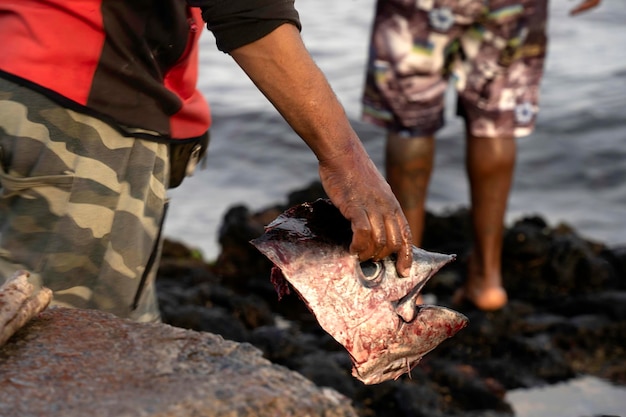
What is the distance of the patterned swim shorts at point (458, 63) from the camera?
13.7 feet

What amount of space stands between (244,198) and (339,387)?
3.38m

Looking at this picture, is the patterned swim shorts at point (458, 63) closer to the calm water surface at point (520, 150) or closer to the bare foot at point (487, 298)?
the bare foot at point (487, 298)

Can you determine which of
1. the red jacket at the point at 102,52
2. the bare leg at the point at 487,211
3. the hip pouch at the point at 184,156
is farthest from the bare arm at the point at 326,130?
the bare leg at the point at 487,211

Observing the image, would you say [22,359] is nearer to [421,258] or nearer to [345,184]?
[345,184]

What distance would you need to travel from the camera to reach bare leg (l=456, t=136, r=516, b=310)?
4.36 metres

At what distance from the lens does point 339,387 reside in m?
3.58

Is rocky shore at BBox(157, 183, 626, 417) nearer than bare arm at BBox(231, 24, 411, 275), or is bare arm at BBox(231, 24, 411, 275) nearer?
bare arm at BBox(231, 24, 411, 275)

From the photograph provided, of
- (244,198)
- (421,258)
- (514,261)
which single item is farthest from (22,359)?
(244,198)

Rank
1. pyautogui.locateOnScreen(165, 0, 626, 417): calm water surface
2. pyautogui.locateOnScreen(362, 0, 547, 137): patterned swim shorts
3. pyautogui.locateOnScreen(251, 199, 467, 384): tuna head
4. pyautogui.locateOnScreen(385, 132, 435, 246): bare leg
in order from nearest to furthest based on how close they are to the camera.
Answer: pyautogui.locateOnScreen(251, 199, 467, 384): tuna head
pyautogui.locateOnScreen(362, 0, 547, 137): patterned swim shorts
pyautogui.locateOnScreen(385, 132, 435, 246): bare leg
pyautogui.locateOnScreen(165, 0, 626, 417): calm water surface

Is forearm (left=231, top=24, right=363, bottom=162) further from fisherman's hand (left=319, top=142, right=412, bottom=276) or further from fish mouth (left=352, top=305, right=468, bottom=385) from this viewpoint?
fish mouth (left=352, top=305, right=468, bottom=385)

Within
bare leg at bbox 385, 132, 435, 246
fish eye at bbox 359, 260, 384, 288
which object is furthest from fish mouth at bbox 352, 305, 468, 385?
bare leg at bbox 385, 132, 435, 246

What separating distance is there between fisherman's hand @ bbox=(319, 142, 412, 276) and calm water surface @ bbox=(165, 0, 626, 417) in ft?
6.81

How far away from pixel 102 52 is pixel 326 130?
25.2 inches

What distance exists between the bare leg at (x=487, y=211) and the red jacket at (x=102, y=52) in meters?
2.14
